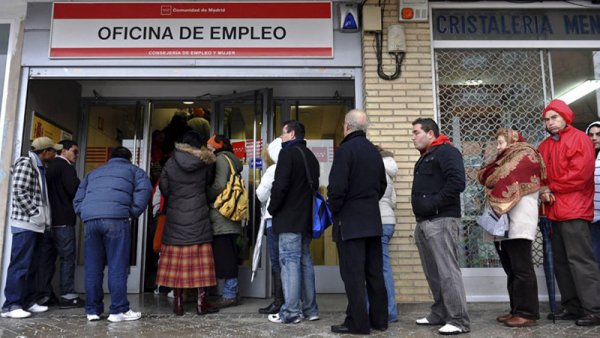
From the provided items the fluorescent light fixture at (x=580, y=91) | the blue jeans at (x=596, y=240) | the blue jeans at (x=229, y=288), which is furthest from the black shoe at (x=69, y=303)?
the fluorescent light fixture at (x=580, y=91)

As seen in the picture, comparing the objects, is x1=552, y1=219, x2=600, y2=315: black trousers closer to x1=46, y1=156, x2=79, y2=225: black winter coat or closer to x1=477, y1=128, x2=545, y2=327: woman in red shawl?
x1=477, y1=128, x2=545, y2=327: woman in red shawl

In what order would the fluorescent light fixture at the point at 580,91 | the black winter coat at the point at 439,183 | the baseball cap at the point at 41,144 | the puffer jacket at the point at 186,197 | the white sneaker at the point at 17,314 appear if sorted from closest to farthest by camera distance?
the black winter coat at the point at 439,183, the white sneaker at the point at 17,314, the puffer jacket at the point at 186,197, the baseball cap at the point at 41,144, the fluorescent light fixture at the point at 580,91

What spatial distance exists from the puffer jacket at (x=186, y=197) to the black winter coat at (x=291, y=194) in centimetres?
94

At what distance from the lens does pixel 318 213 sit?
4.20 meters

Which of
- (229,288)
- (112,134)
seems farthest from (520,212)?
(112,134)

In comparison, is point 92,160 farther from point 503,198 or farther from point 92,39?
point 503,198

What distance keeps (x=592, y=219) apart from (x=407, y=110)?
2.07 meters

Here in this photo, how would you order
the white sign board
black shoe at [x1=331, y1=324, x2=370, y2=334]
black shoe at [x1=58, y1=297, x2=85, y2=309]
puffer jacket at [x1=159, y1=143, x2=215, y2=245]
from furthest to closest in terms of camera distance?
the white sign board → black shoe at [x1=58, y1=297, x2=85, y2=309] → puffer jacket at [x1=159, y1=143, x2=215, y2=245] → black shoe at [x1=331, y1=324, x2=370, y2=334]

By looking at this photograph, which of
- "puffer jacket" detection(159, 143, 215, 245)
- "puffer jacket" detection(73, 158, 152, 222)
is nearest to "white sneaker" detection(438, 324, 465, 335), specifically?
"puffer jacket" detection(159, 143, 215, 245)

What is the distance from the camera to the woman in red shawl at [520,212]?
3965mm

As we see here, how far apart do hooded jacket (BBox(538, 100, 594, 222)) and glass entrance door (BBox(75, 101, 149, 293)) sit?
4936 mm

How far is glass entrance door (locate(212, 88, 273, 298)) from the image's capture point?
579 cm

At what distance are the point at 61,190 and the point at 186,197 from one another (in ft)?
5.33

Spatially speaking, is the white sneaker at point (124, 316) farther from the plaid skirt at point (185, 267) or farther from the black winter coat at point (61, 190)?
the black winter coat at point (61, 190)
